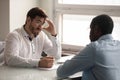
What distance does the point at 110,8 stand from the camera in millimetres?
3256

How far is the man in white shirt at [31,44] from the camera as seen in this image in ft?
7.72

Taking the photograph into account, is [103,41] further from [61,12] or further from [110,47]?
[61,12]

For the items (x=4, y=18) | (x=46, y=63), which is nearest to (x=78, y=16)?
(x=4, y=18)

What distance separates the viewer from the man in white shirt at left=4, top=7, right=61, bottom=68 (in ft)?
7.72

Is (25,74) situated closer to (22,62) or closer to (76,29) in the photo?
(22,62)

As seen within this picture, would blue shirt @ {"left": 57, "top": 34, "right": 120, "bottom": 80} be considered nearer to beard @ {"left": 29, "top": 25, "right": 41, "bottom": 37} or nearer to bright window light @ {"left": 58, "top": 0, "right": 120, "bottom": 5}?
beard @ {"left": 29, "top": 25, "right": 41, "bottom": 37}

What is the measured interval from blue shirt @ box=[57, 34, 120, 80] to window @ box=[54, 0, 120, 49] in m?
1.39

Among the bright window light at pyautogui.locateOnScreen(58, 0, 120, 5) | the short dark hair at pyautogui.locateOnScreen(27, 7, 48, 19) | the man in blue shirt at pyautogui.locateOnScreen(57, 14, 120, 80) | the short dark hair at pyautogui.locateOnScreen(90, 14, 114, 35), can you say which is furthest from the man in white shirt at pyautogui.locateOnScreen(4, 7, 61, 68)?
the bright window light at pyautogui.locateOnScreen(58, 0, 120, 5)

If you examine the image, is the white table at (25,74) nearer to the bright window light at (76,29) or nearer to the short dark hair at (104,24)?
the short dark hair at (104,24)

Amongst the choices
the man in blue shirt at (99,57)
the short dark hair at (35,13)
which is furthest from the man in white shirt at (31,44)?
the man in blue shirt at (99,57)

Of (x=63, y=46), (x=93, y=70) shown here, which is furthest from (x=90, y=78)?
(x=63, y=46)

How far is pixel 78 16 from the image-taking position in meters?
3.58

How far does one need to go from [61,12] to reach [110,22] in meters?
1.81

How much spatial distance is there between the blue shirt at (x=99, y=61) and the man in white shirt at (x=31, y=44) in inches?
19.3
